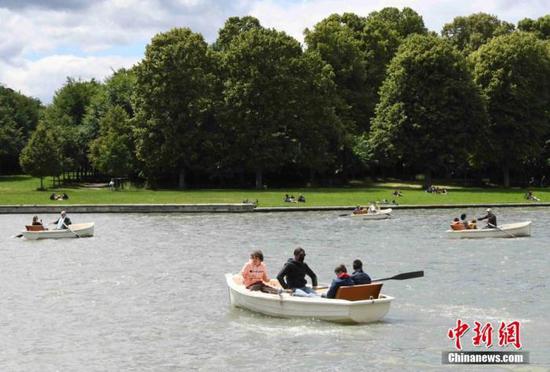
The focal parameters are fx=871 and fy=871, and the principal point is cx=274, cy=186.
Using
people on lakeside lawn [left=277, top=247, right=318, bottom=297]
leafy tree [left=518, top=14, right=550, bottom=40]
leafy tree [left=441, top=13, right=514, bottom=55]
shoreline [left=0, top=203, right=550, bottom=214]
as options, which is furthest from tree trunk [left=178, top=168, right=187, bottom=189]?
people on lakeside lawn [left=277, top=247, right=318, bottom=297]

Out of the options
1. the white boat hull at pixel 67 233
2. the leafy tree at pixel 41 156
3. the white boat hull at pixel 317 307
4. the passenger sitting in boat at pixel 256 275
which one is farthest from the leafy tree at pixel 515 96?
the white boat hull at pixel 317 307

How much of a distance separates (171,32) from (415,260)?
69.0 m

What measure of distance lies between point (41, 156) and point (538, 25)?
7250cm

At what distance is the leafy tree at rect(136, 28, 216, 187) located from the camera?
325 feet

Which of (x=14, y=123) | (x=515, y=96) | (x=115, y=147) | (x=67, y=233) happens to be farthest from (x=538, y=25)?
(x=67, y=233)

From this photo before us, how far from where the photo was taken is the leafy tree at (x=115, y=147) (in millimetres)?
101375

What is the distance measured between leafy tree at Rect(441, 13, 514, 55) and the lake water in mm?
76101

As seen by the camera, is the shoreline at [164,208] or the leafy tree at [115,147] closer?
the shoreline at [164,208]

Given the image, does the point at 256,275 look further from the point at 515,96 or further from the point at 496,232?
the point at 515,96

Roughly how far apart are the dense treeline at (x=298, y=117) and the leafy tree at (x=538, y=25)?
735 inches

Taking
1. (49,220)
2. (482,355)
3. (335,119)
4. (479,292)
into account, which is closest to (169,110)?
(335,119)

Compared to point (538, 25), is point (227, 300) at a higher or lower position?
lower

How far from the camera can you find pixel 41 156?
10050cm

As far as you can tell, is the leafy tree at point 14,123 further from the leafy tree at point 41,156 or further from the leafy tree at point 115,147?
the leafy tree at point 41,156
